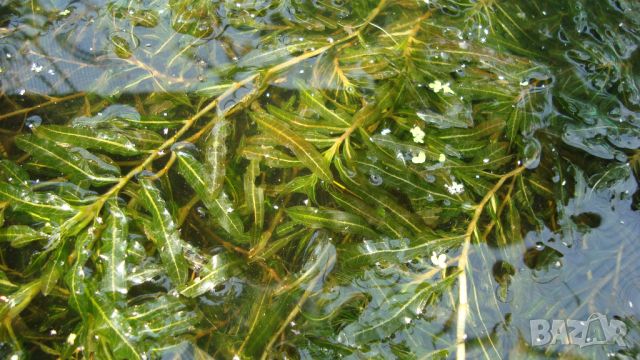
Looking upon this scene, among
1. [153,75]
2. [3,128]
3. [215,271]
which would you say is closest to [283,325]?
[215,271]

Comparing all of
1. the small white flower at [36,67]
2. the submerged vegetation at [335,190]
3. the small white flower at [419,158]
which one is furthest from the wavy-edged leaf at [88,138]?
the small white flower at [419,158]

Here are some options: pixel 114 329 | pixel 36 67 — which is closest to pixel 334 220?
pixel 114 329

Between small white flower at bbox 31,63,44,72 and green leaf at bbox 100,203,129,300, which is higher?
small white flower at bbox 31,63,44,72

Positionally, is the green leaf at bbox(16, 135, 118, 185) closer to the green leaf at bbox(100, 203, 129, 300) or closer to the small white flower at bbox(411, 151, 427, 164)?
the green leaf at bbox(100, 203, 129, 300)

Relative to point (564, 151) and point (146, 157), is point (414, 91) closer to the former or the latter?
point (564, 151)

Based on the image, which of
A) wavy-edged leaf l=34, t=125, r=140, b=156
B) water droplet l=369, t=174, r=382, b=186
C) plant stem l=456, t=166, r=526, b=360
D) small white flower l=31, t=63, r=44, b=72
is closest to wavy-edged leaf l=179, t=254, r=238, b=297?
wavy-edged leaf l=34, t=125, r=140, b=156

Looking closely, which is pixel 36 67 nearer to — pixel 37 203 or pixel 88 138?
pixel 88 138
